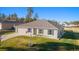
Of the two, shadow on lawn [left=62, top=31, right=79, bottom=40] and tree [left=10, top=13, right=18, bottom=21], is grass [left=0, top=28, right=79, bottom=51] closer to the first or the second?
shadow on lawn [left=62, top=31, right=79, bottom=40]

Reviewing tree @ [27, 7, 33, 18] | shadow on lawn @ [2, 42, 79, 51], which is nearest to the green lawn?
shadow on lawn @ [2, 42, 79, 51]

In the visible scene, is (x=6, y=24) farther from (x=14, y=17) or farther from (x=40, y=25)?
(x=40, y=25)

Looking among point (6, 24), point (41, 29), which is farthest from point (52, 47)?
point (6, 24)

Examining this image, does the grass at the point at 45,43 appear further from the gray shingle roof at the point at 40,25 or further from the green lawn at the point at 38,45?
the gray shingle roof at the point at 40,25

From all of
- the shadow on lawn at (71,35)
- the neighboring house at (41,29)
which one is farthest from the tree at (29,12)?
the shadow on lawn at (71,35)
